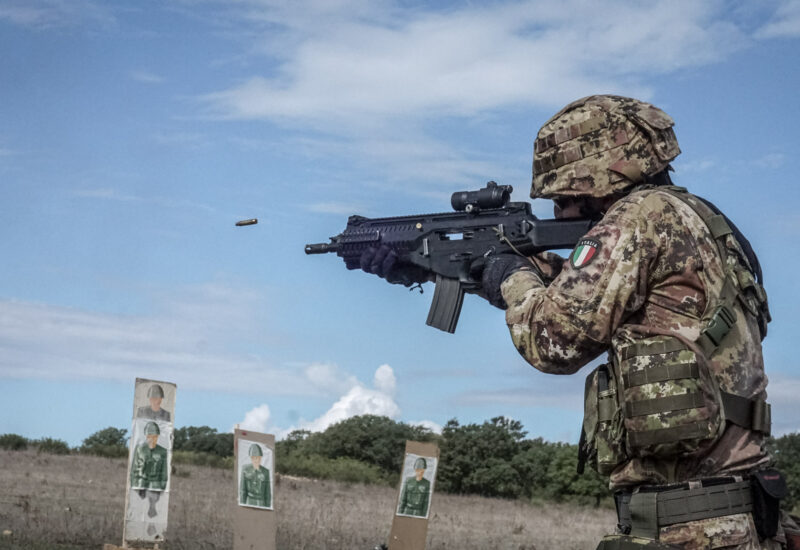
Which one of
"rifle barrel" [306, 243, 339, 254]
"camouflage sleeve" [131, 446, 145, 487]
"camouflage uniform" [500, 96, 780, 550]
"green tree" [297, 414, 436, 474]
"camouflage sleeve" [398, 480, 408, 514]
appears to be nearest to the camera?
"camouflage uniform" [500, 96, 780, 550]

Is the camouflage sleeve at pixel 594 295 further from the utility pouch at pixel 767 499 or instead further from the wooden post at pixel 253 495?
the wooden post at pixel 253 495

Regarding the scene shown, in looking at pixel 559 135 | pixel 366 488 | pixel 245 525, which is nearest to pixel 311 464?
pixel 366 488

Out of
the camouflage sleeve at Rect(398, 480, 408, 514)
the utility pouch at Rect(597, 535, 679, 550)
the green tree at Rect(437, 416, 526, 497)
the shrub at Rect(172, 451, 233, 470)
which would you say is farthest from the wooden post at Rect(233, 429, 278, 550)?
the green tree at Rect(437, 416, 526, 497)

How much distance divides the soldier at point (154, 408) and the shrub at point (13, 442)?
14569 millimetres

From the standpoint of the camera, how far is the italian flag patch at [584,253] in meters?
3.86

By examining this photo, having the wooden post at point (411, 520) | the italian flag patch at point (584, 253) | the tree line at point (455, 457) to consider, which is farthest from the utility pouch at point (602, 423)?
the tree line at point (455, 457)

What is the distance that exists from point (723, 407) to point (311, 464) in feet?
82.4

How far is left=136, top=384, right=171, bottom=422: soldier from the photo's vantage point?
1198 cm

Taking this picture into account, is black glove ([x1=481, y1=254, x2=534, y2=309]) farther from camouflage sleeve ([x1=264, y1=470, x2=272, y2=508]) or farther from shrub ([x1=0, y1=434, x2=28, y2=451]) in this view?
shrub ([x1=0, y1=434, x2=28, y2=451])

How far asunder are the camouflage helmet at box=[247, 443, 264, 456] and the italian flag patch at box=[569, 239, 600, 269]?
9.55 meters

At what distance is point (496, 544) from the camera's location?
15617mm

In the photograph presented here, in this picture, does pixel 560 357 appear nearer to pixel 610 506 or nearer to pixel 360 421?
pixel 610 506

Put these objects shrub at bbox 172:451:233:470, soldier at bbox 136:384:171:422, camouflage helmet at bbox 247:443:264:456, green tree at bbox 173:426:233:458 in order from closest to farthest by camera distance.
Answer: soldier at bbox 136:384:171:422 → camouflage helmet at bbox 247:443:264:456 → shrub at bbox 172:451:233:470 → green tree at bbox 173:426:233:458

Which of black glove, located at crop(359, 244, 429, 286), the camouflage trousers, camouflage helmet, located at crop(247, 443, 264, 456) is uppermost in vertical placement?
black glove, located at crop(359, 244, 429, 286)
